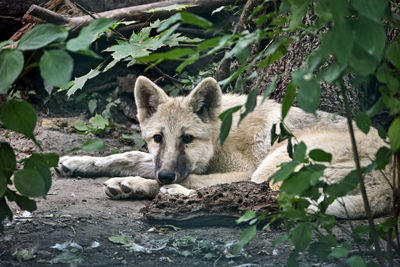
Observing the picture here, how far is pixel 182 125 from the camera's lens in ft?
18.2

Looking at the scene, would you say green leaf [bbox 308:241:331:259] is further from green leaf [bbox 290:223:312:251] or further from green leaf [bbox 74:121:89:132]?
green leaf [bbox 74:121:89:132]

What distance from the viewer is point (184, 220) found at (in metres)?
4.09

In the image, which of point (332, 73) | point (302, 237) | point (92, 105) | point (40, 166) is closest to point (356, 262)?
point (302, 237)

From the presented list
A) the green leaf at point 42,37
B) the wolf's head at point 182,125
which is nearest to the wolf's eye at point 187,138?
the wolf's head at point 182,125

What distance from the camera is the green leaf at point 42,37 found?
1.95 m

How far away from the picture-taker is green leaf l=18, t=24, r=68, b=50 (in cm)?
195

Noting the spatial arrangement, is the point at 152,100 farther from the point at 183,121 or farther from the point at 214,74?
the point at 214,74

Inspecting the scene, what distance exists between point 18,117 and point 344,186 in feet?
5.16

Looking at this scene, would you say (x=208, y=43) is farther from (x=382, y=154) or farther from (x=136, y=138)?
(x=136, y=138)

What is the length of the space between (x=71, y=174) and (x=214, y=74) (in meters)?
2.67

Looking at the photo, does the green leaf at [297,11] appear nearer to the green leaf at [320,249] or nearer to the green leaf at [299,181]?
the green leaf at [299,181]

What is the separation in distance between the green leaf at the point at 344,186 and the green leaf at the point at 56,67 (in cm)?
126

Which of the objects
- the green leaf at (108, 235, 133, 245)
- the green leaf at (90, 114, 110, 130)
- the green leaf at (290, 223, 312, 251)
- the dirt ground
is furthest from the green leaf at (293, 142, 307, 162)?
the green leaf at (90, 114, 110, 130)

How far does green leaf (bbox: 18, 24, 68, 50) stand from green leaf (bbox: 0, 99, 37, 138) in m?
0.47
